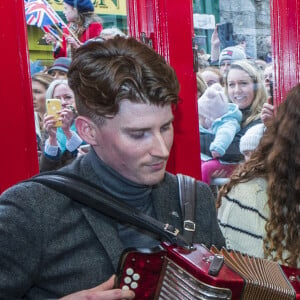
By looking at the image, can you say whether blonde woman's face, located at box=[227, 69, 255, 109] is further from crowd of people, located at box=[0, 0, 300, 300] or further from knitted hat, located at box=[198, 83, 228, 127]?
crowd of people, located at box=[0, 0, 300, 300]

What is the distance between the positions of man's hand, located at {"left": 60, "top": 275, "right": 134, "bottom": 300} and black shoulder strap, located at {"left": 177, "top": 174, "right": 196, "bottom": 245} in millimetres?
252

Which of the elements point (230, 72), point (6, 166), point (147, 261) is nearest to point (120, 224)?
point (147, 261)

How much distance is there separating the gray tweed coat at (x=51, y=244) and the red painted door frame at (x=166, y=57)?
70 cm

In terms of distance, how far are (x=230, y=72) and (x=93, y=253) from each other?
1.72 metres

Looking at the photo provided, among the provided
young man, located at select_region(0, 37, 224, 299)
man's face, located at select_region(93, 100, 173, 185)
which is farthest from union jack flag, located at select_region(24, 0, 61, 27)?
man's face, located at select_region(93, 100, 173, 185)

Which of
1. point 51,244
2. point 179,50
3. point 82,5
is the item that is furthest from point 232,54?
point 51,244

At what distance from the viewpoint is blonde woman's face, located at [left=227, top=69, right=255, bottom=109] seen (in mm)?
3051

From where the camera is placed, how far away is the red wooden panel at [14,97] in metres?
2.25

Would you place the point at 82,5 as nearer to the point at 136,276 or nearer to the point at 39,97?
the point at 39,97

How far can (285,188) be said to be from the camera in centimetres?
229

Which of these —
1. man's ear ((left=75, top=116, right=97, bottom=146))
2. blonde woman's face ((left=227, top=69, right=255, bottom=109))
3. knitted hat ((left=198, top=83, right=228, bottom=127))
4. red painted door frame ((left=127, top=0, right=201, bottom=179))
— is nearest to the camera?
man's ear ((left=75, top=116, right=97, bottom=146))

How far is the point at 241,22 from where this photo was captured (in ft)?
10.0

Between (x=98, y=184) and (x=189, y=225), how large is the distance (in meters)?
0.28

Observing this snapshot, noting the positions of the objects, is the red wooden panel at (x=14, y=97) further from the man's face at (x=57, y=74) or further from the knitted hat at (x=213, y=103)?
the knitted hat at (x=213, y=103)
